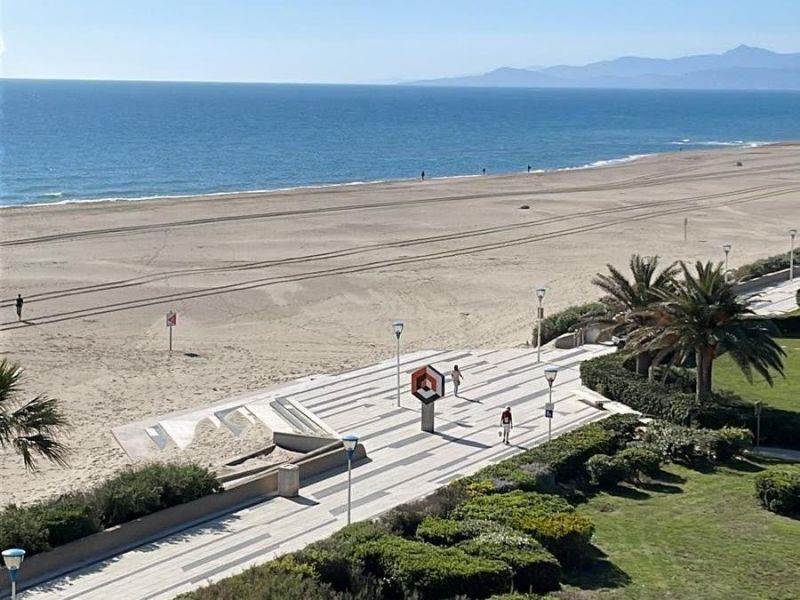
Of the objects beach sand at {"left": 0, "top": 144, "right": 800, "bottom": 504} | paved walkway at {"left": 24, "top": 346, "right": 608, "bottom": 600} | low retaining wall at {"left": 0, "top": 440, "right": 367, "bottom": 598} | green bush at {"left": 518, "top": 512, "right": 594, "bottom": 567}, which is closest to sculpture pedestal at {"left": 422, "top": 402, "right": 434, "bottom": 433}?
paved walkway at {"left": 24, "top": 346, "right": 608, "bottom": 600}

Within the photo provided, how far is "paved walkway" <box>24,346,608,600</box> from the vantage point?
15.0 meters

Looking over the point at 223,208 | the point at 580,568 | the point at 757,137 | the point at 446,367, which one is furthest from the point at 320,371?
the point at 757,137

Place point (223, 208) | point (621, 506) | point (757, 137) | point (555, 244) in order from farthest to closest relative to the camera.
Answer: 1. point (757, 137)
2. point (223, 208)
3. point (555, 244)
4. point (621, 506)

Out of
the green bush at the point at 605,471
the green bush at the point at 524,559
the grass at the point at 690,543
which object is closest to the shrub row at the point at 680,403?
the grass at the point at 690,543

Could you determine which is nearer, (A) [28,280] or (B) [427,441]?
(B) [427,441]

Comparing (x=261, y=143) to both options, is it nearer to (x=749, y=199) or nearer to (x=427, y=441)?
(x=749, y=199)

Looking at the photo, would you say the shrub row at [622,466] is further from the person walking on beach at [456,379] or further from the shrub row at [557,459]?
the person walking on beach at [456,379]

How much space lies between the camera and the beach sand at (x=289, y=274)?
28.0m

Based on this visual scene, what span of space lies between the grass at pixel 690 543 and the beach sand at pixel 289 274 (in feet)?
28.5

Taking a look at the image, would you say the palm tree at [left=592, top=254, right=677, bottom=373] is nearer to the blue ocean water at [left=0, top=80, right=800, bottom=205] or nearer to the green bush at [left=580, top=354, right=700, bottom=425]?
the green bush at [left=580, top=354, right=700, bottom=425]

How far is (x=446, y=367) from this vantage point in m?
27.9

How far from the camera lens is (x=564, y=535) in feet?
47.1

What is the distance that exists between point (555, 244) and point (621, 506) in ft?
112

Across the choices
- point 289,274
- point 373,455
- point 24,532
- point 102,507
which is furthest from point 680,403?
point 289,274
